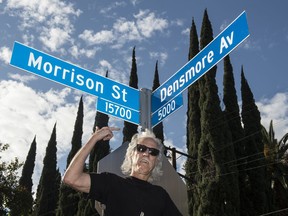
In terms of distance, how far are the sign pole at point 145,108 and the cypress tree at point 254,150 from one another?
22309mm

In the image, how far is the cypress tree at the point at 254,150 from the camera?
80.6 feet

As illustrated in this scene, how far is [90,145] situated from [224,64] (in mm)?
29937

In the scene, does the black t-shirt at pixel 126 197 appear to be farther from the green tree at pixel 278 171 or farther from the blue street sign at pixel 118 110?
the green tree at pixel 278 171

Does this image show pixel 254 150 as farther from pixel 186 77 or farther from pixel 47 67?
pixel 47 67

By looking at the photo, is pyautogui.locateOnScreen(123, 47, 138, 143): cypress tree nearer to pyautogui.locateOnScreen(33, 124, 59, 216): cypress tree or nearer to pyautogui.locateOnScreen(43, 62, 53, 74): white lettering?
pyautogui.locateOnScreen(33, 124, 59, 216): cypress tree

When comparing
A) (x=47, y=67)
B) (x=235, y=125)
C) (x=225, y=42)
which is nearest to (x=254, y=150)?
(x=235, y=125)

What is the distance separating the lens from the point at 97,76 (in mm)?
4477

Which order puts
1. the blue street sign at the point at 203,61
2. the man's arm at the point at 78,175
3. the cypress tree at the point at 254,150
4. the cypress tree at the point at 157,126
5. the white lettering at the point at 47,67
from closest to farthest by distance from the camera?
the man's arm at the point at 78,175 < the blue street sign at the point at 203,61 < the white lettering at the point at 47,67 < the cypress tree at the point at 254,150 < the cypress tree at the point at 157,126

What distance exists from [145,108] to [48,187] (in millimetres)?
38723

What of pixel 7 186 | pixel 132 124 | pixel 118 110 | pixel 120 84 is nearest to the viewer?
pixel 118 110

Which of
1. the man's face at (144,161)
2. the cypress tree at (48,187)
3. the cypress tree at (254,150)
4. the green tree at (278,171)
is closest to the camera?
the man's face at (144,161)

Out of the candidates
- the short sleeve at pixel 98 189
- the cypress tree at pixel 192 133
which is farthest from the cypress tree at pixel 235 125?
the short sleeve at pixel 98 189

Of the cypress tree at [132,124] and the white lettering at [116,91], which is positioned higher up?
the cypress tree at [132,124]

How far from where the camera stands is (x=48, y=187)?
132 ft
